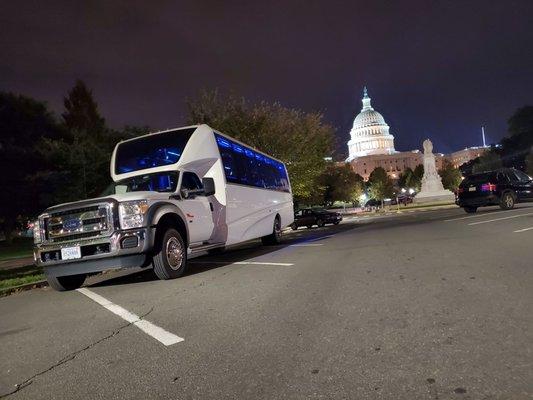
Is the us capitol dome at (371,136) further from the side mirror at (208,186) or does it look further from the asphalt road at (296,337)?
the asphalt road at (296,337)

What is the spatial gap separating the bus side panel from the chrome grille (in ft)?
12.4

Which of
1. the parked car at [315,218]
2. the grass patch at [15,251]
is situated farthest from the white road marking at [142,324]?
the parked car at [315,218]

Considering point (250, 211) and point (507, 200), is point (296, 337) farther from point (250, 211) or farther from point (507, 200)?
point (507, 200)

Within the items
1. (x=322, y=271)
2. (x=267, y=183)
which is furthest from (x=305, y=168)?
(x=322, y=271)

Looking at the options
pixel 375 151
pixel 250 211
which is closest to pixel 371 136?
pixel 375 151

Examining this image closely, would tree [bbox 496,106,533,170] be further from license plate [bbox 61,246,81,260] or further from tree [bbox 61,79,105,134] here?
license plate [bbox 61,246,81,260]

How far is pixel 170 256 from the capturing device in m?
8.10

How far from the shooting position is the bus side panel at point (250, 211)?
11.1 m

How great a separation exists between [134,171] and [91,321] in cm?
524

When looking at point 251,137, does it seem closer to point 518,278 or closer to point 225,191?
point 225,191

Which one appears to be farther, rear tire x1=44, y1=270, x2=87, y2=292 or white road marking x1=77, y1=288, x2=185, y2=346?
rear tire x1=44, y1=270, x2=87, y2=292

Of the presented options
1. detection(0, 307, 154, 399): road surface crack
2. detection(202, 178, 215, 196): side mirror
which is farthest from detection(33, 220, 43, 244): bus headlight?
detection(0, 307, 154, 399): road surface crack

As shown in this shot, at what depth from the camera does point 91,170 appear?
27594 millimetres

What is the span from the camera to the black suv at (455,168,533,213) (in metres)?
19.4
